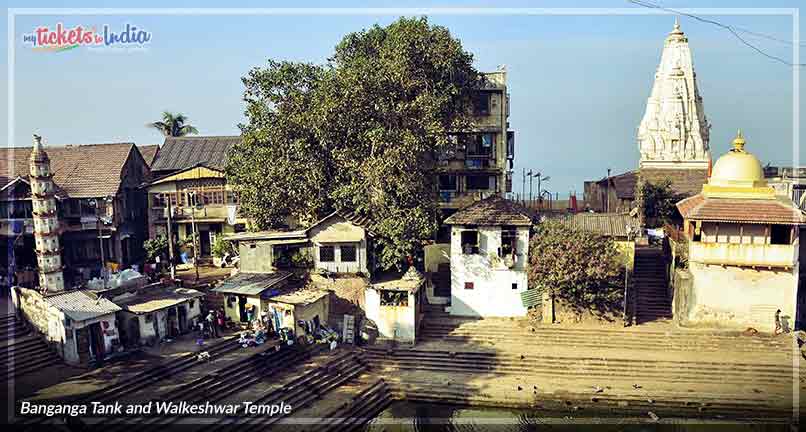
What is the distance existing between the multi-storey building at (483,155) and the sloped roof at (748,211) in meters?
12.2

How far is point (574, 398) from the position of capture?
23.3m

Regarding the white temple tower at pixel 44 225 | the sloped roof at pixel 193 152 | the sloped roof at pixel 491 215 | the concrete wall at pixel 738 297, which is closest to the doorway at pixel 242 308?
the white temple tower at pixel 44 225

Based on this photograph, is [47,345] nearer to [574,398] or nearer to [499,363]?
[499,363]

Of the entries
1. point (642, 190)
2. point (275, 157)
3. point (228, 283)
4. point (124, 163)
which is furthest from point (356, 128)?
point (642, 190)

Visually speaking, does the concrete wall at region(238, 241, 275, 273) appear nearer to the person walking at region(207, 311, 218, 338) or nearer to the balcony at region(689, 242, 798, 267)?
the person walking at region(207, 311, 218, 338)

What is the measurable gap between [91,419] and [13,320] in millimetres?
8878

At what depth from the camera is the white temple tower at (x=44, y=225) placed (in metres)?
25.7

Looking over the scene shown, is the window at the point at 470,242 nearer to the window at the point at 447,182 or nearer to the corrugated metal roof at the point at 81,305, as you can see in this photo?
the window at the point at 447,182

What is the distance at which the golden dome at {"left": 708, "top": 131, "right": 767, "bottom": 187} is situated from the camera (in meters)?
28.8

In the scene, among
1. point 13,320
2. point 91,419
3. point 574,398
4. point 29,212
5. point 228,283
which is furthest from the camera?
point 29,212

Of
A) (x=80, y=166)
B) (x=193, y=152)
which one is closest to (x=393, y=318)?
(x=193, y=152)

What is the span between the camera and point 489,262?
29.6m

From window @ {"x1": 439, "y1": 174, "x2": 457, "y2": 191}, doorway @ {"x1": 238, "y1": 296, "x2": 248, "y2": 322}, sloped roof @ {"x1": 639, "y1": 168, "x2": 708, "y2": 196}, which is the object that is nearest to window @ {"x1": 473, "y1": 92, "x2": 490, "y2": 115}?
window @ {"x1": 439, "y1": 174, "x2": 457, "y2": 191}

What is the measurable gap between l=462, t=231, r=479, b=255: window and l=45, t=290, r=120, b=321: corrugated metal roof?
15313 millimetres
